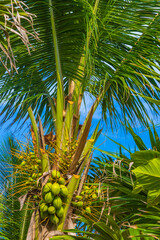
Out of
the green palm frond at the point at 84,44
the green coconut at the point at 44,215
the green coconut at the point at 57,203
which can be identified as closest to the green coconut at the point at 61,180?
the green coconut at the point at 57,203

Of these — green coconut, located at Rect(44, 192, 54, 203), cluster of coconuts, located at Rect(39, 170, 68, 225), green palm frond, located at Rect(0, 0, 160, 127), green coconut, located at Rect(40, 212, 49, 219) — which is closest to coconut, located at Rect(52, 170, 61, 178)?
cluster of coconuts, located at Rect(39, 170, 68, 225)

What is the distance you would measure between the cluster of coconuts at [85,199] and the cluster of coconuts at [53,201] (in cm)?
12

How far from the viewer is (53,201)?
6.72 ft

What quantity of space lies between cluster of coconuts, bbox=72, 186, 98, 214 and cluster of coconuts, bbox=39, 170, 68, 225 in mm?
120

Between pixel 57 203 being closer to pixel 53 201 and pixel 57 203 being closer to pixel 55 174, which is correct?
pixel 53 201

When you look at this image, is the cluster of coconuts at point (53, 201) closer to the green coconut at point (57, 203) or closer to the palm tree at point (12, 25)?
the green coconut at point (57, 203)

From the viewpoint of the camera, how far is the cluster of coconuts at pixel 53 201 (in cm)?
202

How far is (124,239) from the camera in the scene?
61.8 inches

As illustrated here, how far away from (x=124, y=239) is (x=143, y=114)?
7.86 feet

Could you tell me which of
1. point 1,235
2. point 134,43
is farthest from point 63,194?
point 1,235

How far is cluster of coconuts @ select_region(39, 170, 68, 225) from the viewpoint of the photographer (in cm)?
202

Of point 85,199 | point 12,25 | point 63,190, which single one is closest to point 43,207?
point 63,190

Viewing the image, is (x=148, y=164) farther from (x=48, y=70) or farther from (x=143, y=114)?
(x=143, y=114)

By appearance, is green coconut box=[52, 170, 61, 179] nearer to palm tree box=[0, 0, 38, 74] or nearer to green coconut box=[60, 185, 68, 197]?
green coconut box=[60, 185, 68, 197]
